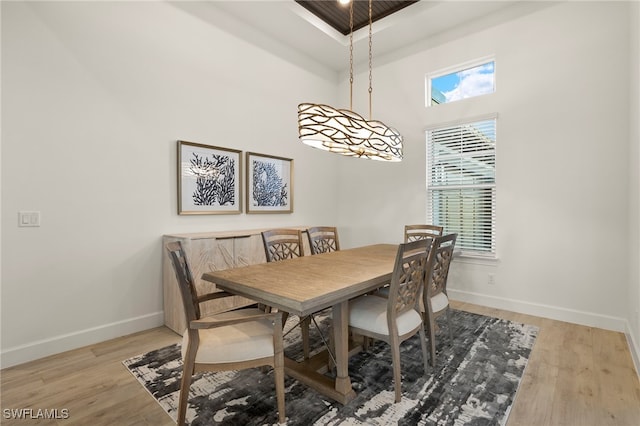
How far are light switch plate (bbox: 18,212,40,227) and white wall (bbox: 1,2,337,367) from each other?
0.04 metres

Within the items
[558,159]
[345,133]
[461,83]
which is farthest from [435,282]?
[461,83]

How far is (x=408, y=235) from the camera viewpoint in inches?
151

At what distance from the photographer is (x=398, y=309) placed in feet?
6.79

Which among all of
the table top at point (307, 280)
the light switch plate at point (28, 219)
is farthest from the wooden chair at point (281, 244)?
the light switch plate at point (28, 219)

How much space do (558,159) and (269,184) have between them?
3.45 m

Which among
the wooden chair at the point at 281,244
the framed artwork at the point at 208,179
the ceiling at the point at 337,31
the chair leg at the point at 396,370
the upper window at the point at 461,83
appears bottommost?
the chair leg at the point at 396,370

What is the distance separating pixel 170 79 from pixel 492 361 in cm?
406

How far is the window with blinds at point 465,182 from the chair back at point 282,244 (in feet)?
7.25

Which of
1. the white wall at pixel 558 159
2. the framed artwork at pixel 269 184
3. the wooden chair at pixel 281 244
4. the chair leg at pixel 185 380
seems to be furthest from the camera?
the framed artwork at pixel 269 184

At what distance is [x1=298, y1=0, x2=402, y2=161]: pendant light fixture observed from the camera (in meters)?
2.28

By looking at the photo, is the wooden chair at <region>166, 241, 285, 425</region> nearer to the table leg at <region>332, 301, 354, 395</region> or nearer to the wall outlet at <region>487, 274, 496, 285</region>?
the table leg at <region>332, 301, 354, 395</region>

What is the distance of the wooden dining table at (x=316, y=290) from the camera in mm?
1716

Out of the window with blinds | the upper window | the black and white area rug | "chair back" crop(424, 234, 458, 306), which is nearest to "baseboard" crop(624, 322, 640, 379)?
the black and white area rug

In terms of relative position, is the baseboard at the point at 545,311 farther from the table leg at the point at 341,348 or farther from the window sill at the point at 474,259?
the table leg at the point at 341,348
